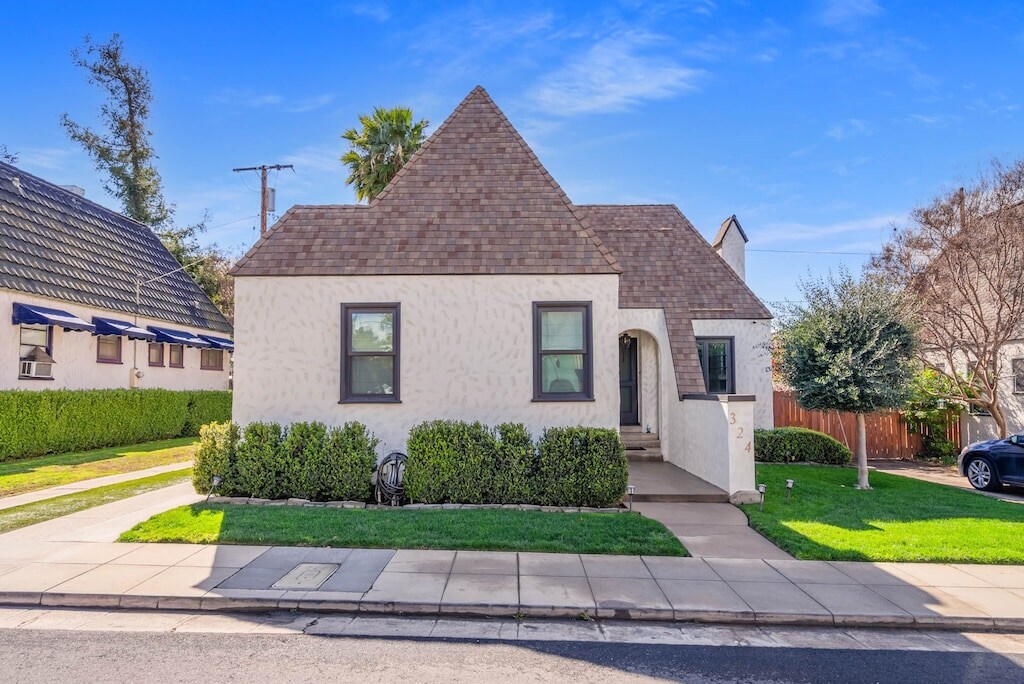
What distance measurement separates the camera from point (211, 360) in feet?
75.5

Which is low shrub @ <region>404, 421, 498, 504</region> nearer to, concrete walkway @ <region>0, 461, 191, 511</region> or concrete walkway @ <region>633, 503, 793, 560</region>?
concrete walkway @ <region>633, 503, 793, 560</region>

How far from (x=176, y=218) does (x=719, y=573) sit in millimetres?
32223

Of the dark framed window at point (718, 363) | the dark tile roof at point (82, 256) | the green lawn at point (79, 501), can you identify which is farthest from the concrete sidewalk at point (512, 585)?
the dark tile roof at point (82, 256)

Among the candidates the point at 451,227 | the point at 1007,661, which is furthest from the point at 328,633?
the point at 451,227

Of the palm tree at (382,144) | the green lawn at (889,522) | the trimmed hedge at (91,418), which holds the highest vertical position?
the palm tree at (382,144)

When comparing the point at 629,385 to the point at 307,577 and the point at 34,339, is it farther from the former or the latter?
the point at 34,339

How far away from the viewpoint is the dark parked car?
36.4ft

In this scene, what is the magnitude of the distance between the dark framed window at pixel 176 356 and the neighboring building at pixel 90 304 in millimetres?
39

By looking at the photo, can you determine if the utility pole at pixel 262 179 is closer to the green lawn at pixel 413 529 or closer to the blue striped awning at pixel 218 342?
the blue striped awning at pixel 218 342

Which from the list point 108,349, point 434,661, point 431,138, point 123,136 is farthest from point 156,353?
point 434,661

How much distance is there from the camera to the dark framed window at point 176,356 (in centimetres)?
2044

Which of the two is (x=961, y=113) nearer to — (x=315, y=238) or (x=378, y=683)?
(x=315, y=238)

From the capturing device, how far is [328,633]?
481cm

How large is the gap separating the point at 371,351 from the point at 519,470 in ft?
10.3
